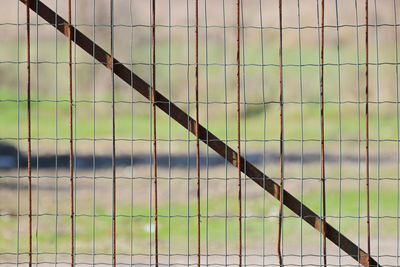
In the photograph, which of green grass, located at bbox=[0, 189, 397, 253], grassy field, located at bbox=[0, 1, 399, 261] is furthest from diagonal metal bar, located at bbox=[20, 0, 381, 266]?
grassy field, located at bbox=[0, 1, 399, 261]

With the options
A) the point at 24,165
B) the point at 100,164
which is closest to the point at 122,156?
the point at 100,164

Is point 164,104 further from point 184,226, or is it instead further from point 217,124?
point 217,124

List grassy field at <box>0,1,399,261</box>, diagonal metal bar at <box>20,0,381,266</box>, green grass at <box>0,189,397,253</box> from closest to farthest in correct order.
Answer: diagonal metal bar at <box>20,0,381,266</box> < green grass at <box>0,189,397,253</box> < grassy field at <box>0,1,399,261</box>

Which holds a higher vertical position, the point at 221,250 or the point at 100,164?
the point at 100,164

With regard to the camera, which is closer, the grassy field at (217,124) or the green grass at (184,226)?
the green grass at (184,226)

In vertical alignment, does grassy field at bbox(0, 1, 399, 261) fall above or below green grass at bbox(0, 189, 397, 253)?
above

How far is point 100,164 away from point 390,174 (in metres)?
3.46

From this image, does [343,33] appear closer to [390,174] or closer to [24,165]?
[390,174]

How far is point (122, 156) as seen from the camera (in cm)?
1092

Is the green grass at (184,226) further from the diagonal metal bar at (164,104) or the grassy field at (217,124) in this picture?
the diagonal metal bar at (164,104)

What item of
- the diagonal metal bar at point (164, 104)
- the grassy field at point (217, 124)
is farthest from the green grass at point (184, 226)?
the diagonal metal bar at point (164, 104)

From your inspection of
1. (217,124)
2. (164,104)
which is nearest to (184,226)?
(217,124)

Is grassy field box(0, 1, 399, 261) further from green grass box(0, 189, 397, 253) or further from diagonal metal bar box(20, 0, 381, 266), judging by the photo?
diagonal metal bar box(20, 0, 381, 266)

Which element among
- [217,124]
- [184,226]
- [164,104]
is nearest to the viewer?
[164,104]
